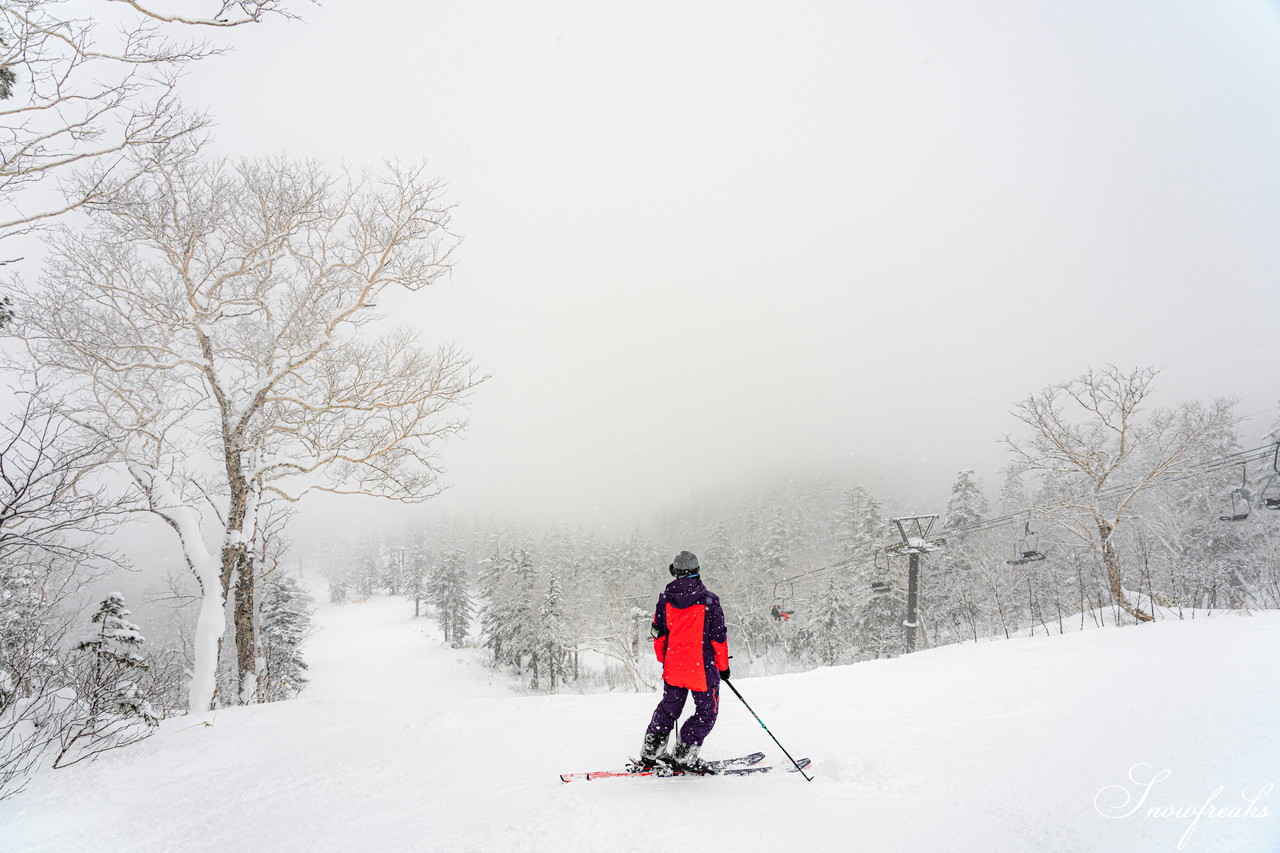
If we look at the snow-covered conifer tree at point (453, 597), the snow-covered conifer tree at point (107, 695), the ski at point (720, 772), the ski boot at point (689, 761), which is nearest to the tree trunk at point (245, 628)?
the snow-covered conifer tree at point (107, 695)

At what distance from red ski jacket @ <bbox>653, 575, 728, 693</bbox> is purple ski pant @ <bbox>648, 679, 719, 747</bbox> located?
0.23 ft

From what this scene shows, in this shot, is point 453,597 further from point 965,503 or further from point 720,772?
point 720,772

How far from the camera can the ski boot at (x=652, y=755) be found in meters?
3.95

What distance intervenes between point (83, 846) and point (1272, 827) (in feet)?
23.7

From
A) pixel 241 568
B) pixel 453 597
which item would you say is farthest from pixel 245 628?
pixel 453 597

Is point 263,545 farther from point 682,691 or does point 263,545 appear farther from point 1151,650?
point 1151,650

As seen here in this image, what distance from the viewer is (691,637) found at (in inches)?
159

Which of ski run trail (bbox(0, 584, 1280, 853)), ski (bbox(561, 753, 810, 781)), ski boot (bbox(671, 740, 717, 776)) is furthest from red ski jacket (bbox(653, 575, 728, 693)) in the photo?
ski run trail (bbox(0, 584, 1280, 853))

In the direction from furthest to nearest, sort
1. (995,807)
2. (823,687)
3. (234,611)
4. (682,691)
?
(234,611)
(823,687)
(682,691)
(995,807)

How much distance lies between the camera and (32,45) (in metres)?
3.85

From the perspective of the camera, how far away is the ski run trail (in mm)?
2857

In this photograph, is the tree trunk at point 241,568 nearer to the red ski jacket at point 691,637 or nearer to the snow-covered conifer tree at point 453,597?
the red ski jacket at point 691,637

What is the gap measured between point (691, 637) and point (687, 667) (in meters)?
0.24

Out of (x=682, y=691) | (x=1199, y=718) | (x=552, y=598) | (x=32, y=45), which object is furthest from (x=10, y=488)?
(x=552, y=598)
